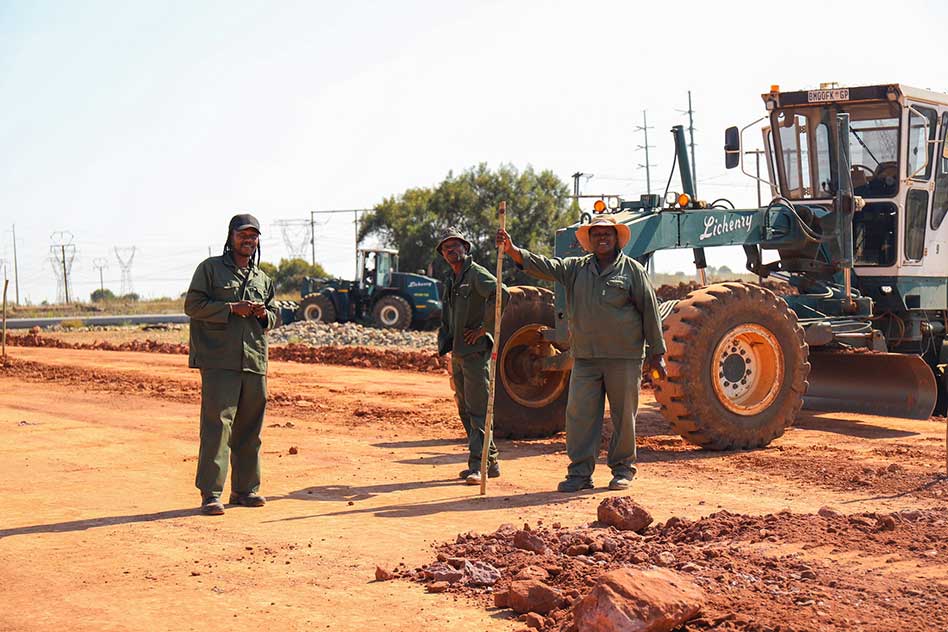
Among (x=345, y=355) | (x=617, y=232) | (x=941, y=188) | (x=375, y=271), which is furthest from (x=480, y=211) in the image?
(x=617, y=232)

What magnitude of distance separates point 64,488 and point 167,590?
3385 mm

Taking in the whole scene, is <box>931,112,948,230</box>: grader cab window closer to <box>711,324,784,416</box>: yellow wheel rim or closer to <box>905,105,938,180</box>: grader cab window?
<box>905,105,938,180</box>: grader cab window

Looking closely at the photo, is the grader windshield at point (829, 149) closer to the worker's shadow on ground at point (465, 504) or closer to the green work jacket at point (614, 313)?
the green work jacket at point (614, 313)

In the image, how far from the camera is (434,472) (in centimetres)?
955

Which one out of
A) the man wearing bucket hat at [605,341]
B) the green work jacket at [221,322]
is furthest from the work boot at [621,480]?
the green work jacket at [221,322]

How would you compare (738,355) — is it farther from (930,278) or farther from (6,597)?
(6,597)

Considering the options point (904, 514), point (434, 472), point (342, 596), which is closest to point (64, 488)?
point (434, 472)

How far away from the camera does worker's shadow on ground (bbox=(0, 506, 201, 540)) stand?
718 cm

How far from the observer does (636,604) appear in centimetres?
468

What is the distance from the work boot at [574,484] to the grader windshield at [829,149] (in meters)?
5.97

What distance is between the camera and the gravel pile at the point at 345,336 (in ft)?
90.2

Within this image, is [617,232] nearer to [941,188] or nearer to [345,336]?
[941,188]

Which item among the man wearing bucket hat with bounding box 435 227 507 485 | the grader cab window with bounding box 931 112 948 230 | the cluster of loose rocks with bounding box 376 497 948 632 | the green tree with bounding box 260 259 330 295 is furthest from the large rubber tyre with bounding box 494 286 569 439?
the green tree with bounding box 260 259 330 295

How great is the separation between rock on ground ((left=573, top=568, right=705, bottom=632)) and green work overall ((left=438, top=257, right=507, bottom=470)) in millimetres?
4014
